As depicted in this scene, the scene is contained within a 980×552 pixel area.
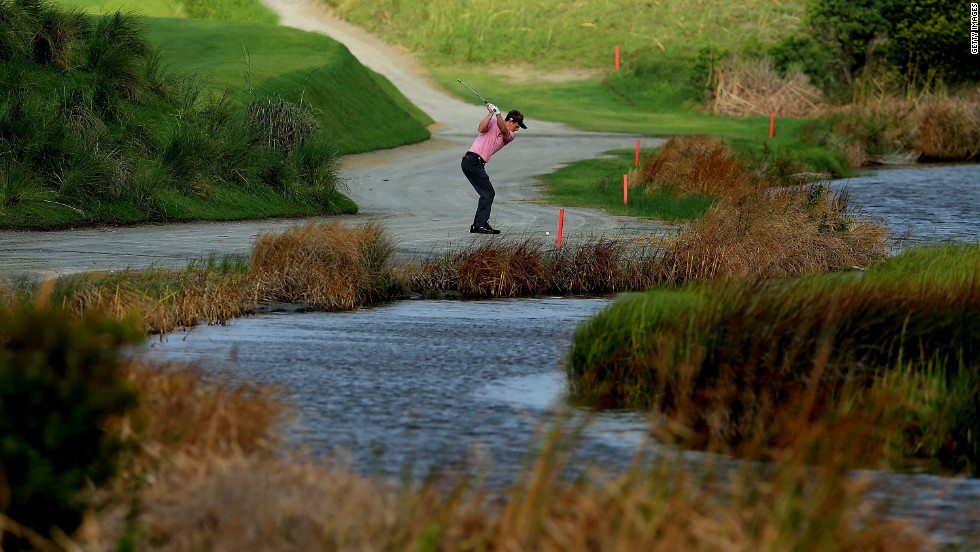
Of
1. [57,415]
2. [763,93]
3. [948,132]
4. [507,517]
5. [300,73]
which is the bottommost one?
[507,517]

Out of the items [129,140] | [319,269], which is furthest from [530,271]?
[129,140]

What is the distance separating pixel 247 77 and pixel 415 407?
944 inches

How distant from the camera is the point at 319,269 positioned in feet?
51.8

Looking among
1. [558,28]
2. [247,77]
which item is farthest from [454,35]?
[247,77]

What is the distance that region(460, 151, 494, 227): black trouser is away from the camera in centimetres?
2102

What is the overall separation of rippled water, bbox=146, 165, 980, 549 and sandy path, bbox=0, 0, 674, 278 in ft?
10.8

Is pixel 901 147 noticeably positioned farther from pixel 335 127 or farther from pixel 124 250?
pixel 124 250

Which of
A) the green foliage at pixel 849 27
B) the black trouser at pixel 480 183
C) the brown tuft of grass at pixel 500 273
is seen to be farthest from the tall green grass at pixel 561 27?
the brown tuft of grass at pixel 500 273

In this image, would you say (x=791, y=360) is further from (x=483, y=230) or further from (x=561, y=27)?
(x=561, y=27)

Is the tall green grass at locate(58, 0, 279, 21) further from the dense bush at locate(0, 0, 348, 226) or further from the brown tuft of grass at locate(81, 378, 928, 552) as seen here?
the brown tuft of grass at locate(81, 378, 928, 552)

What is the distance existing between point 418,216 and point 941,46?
103ft

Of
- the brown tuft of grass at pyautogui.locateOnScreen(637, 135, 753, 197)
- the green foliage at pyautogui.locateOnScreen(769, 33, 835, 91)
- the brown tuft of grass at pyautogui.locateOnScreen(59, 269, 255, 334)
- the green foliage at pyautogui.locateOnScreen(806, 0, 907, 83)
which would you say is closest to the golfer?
the brown tuft of grass at pyautogui.locateOnScreen(59, 269, 255, 334)

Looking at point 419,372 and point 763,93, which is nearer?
point 419,372

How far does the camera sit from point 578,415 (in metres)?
10.0
